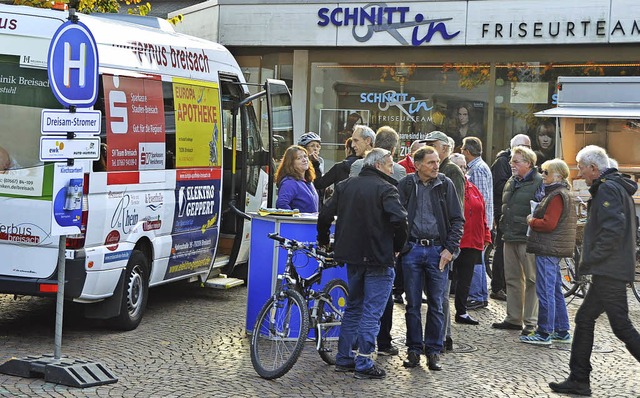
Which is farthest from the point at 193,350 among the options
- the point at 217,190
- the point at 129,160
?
the point at 217,190

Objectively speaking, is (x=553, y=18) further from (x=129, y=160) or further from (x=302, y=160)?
(x=129, y=160)

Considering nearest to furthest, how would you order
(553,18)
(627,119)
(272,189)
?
(272,189)
(627,119)
(553,18)

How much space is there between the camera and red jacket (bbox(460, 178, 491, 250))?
432 inches

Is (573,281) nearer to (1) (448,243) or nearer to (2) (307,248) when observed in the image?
(1) (448,243)

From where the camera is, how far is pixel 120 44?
9.72 metres

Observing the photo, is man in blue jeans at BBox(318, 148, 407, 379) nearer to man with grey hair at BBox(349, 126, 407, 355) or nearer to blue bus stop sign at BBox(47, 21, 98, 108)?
man with grey hair at BBox(349, 126, 407, 355)

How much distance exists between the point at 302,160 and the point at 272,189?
2.81 meters

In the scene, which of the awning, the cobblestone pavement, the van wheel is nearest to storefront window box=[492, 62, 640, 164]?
the awning

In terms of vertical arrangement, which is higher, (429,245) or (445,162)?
(445,162)

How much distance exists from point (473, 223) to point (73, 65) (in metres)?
4.90

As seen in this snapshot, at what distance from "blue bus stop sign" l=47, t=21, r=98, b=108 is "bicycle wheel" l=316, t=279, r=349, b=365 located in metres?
2.48

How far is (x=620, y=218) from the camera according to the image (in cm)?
791

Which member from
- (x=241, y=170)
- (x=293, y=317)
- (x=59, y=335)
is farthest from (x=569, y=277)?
(x=59, y=335)

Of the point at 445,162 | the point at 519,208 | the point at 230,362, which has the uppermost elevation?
the point at 445,162
